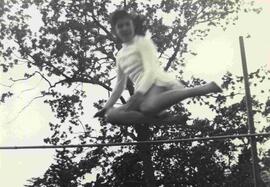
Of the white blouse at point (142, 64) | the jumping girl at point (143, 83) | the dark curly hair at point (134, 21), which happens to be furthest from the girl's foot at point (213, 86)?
the dark curly hair at point (134, 21)

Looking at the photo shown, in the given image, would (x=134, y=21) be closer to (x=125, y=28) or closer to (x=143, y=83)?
(x=125, y=28)

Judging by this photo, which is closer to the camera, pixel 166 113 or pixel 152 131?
pixel 166 113

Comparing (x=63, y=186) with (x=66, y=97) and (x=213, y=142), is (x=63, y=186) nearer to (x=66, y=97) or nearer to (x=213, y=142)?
(x=66, y=97)

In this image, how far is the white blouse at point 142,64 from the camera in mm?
5156

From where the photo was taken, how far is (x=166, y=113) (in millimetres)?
5672

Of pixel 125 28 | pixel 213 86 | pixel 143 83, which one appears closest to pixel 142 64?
pixel 143 83

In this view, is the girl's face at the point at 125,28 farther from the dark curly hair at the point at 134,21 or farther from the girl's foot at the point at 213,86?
the girl's foot at the point at 213,86

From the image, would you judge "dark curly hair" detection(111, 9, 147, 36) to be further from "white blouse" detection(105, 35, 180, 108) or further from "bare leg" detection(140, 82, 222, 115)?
"bare leg" detection(140, 82, 222, 115)

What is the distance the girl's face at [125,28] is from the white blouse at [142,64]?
0.18 feet

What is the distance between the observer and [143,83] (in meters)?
5.14

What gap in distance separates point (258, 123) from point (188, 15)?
4.59 metres

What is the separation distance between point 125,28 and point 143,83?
568 millimetres

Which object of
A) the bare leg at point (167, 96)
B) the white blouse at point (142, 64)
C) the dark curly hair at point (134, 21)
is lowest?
the bare leg at point (167, 96)

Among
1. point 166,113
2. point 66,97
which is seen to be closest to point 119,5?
point 66,97
